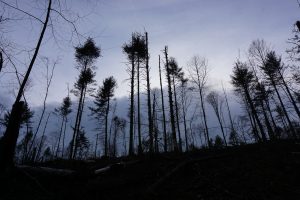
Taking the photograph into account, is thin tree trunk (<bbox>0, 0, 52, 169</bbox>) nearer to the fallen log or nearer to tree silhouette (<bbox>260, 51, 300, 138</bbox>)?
the fallen log

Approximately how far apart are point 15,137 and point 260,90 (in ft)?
96.6

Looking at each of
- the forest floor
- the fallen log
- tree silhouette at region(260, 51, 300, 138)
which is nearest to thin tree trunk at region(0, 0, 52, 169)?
the forest floor

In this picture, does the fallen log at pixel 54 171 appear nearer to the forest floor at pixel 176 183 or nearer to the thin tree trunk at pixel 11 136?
the forest floor at pixel 176 183

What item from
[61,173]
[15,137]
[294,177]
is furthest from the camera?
[15,137]

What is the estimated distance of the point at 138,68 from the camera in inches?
762

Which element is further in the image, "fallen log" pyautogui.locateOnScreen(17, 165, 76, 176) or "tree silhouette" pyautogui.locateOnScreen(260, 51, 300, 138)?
"tree silhouette" pyautogui.locateOnScreen(260, 51, 300, 138)

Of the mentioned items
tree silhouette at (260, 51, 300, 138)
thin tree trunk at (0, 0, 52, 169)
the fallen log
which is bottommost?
the fallen log

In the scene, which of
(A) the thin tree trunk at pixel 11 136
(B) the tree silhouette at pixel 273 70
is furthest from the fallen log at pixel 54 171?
(B) the tree silhouette at pixel 273 70

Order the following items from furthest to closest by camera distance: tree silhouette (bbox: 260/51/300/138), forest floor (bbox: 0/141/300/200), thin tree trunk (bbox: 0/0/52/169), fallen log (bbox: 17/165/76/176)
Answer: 1. tree silhouette (bbox: 260/51/300/138)
2. thin tree trunk (bbox: 0/0/52/169)
3. fallen log (bbox: 17/165/76/176)
4. forest floor (bbox: 0/141/300/200)

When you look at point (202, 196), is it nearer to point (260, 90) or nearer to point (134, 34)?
point (134, 34)

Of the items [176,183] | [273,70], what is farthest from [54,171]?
[273,70]

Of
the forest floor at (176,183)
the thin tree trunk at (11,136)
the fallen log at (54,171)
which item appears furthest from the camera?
the thin tree trunk at (11,136)

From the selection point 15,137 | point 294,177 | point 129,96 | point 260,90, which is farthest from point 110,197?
point 260,90

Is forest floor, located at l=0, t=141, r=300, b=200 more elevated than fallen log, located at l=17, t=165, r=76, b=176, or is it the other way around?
fallen log, located at l=17, t=165, r=76, b=176
